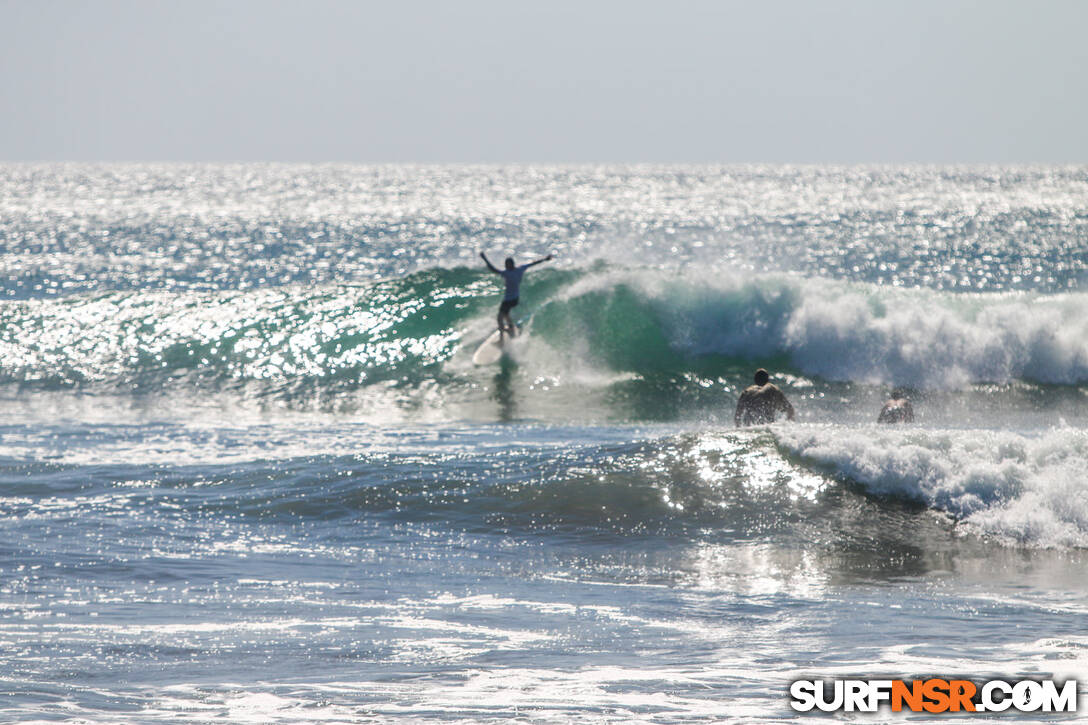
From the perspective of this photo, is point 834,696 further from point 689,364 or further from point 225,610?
point 689,364

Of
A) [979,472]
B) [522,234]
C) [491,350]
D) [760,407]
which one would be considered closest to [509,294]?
[491,350]

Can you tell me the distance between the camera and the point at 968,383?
19.6 m

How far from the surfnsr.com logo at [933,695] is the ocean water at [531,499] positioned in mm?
145

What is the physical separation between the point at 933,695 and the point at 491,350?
15.1 meters

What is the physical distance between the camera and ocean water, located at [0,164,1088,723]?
6387 mm

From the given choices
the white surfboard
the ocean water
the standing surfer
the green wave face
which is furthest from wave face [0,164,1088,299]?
the ocean water

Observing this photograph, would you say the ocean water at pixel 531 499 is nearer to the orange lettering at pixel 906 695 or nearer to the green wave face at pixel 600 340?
the green wave face at pixel 600 340

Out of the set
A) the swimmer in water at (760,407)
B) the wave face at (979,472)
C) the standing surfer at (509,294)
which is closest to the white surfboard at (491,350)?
the standing surfer at (509,294)

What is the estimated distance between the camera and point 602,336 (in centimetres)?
2128

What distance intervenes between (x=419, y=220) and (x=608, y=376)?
56.6 m

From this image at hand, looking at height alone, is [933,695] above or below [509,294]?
below

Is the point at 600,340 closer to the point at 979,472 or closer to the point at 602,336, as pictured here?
the point at 602,336

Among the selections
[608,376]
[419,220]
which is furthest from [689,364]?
[419,220]

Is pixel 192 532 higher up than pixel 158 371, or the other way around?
pixel 158 371
